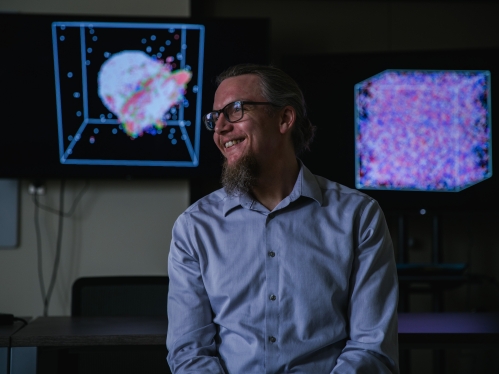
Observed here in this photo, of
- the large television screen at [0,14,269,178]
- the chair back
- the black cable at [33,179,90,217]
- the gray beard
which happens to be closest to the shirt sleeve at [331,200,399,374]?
the gray beard

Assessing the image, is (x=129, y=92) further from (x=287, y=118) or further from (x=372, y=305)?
(x=372, y=305)

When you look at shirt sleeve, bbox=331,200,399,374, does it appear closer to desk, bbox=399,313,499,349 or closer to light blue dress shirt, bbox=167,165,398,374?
light blue dress shirt, bbox=167,165,398,374

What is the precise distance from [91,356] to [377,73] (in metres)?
2.04

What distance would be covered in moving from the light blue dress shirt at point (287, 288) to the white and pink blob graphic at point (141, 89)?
164 centimetres

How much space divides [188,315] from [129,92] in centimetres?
190

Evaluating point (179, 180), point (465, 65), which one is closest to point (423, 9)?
point (465, 65)

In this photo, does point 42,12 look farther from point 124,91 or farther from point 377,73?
point 377,73

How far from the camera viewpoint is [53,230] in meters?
3.25

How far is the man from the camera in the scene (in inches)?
58.9

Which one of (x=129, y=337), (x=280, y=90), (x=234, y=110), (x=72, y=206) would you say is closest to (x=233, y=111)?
(x=234, y=110)

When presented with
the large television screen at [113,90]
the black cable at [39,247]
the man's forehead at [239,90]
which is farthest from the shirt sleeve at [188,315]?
the black cable at [39,247]

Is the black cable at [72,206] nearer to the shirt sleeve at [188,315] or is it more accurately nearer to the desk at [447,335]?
the shirt sleeve at [188,315]

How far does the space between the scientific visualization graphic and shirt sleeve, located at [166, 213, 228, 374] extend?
62.3 inches

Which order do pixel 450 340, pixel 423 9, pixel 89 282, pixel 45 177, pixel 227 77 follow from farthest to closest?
pixel 423 9
pixel 45 177
pixel 89 282
pixel 227 77
pixel 450 340
